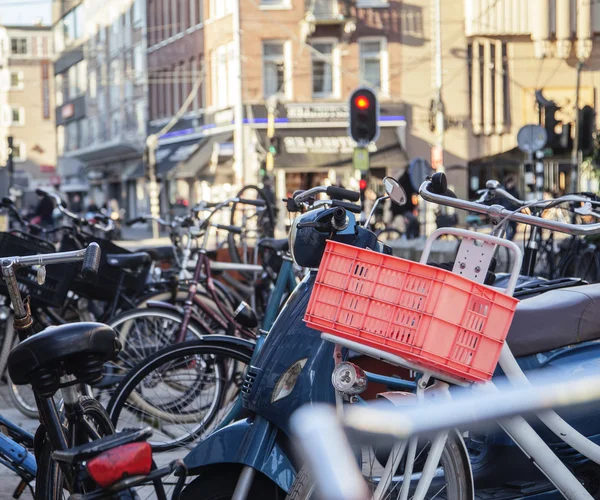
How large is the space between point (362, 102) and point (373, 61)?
23.6 meters

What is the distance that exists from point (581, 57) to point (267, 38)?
10.4m

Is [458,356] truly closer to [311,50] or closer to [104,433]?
[104,433]

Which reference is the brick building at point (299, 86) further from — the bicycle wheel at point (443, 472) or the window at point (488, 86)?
the bicycle wheel at point (443, 472)

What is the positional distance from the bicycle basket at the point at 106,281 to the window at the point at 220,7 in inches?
1216

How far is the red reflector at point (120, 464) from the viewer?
2.26 meters

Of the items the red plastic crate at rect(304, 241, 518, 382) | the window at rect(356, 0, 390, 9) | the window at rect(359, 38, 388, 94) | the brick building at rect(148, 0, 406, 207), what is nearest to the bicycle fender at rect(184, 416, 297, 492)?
the red plastic crate at rect(304, 241, 518, 382)

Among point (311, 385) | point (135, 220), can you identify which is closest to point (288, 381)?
point (311, 385)

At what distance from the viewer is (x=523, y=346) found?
3324 mm

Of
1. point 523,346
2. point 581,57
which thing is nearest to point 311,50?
point 581,57

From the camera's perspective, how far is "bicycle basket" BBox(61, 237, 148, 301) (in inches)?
254

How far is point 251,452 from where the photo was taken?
2963 millimetres

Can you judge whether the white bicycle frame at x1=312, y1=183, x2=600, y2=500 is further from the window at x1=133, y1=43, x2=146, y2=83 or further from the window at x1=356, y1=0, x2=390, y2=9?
the window at x1=133, y1=43, x2=146, y2=83

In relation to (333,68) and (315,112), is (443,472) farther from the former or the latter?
(333,68)

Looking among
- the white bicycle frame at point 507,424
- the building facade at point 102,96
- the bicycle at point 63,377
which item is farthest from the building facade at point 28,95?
the white bicycle frame at point 507,424
